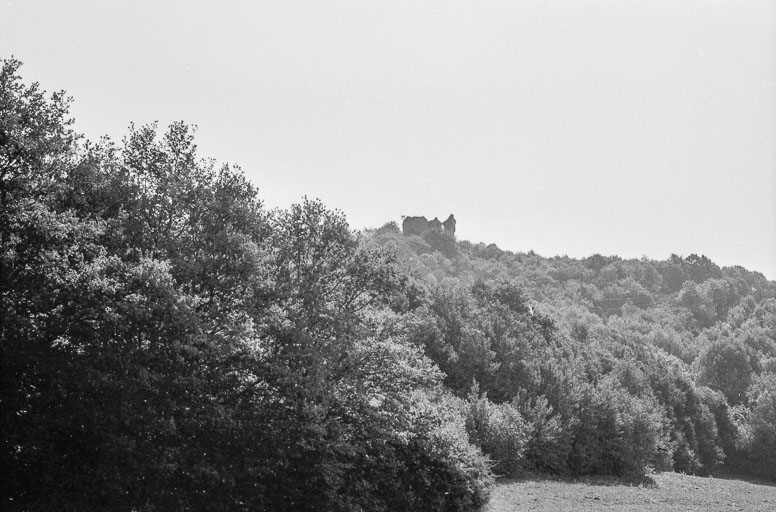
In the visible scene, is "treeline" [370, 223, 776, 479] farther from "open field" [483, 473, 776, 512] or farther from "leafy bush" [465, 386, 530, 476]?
"open field" [483, 473, 776, 512]

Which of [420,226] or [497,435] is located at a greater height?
[420,226]

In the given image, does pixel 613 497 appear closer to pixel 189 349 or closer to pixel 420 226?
pixel 189 349

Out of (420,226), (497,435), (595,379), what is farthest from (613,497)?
(420,226)

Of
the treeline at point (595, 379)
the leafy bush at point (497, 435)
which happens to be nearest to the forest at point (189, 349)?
the leafy bush at point (497, 435)

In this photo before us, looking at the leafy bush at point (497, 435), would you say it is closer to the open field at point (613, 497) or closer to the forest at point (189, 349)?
the open field at point (613, 497)

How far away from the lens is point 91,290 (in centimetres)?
1716

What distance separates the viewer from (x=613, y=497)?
30062 mm

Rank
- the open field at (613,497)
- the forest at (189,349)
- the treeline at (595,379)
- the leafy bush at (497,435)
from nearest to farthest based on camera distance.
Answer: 1. the forest at (189,349)
2. the open field at (613,497)
3. the leafy bush at (497,435)
4. the treeline at (595,379)

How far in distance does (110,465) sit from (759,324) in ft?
389

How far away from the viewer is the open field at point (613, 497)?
2720 cm

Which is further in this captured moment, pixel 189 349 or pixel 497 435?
pixel 497 435

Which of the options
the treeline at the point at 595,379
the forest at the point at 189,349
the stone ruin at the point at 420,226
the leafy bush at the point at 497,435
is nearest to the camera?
the forest at the point at 189,349

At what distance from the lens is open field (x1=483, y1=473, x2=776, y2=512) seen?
27.2 metres

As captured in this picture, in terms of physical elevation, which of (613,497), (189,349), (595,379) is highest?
(189,349)
